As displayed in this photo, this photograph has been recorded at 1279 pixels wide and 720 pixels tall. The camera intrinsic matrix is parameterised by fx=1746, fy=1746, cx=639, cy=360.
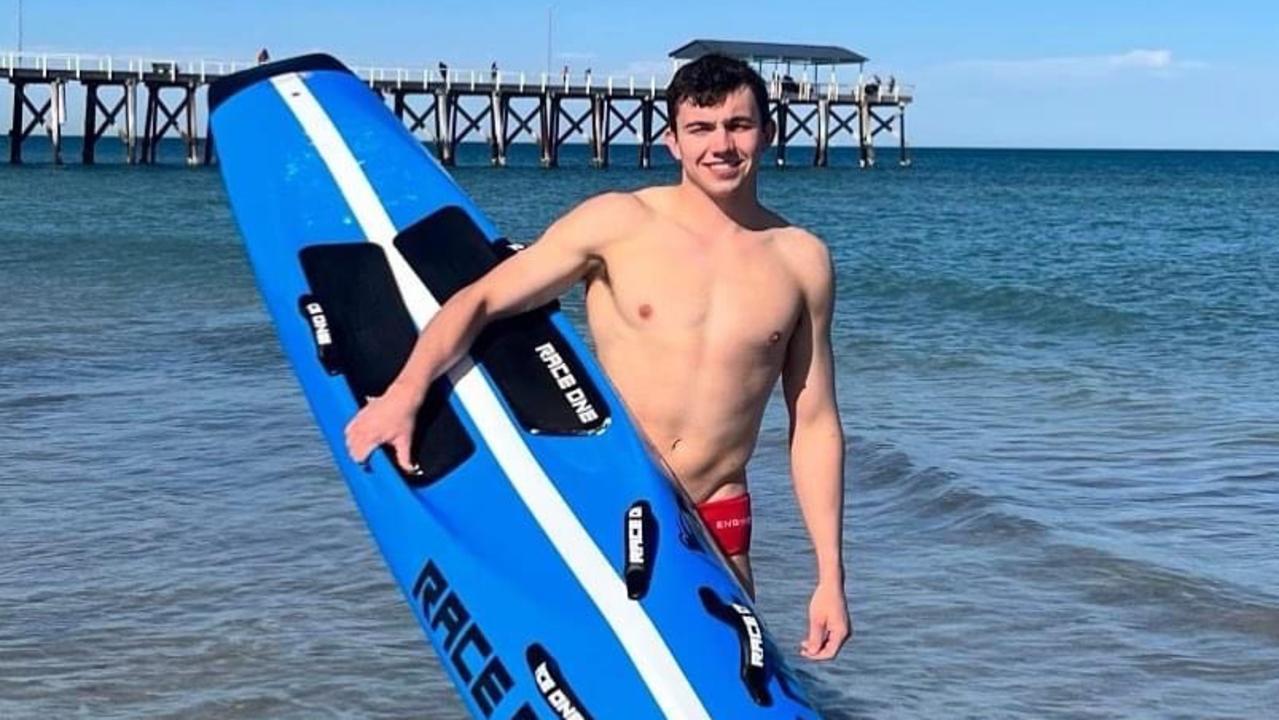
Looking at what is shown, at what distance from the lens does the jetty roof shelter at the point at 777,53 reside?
5872 centimetres

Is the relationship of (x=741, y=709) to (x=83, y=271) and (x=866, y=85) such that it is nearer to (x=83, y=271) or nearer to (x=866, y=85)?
(x=83, y=271)

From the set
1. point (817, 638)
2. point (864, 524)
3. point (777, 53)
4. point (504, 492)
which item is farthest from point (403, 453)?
point (777, 53)

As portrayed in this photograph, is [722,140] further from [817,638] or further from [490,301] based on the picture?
[817,638]

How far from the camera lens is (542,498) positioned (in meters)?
3.84

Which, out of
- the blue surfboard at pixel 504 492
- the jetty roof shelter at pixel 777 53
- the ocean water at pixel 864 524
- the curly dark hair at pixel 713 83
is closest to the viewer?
the curly dark hair at pixel 713 83

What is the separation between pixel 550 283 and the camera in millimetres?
3639

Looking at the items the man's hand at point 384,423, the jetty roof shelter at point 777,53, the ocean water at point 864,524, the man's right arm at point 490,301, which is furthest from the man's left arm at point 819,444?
the jetty roof shelter at point 777,53

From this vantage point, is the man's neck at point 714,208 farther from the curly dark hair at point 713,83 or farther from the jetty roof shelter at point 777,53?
the jetty roof shelter at point 777,53

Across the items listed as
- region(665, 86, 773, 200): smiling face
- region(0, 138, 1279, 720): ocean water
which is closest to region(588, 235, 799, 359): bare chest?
region(665, 86, 773, 200): smiling face

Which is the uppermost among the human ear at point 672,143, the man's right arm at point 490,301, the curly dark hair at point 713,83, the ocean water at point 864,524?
the curly dark hair at point 713,83

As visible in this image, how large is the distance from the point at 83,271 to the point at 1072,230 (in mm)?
19509

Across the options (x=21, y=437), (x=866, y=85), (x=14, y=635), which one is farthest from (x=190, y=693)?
(x=866, y=85)

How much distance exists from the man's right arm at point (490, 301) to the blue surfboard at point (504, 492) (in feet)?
0.55

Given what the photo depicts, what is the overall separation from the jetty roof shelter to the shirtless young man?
5451 cm
